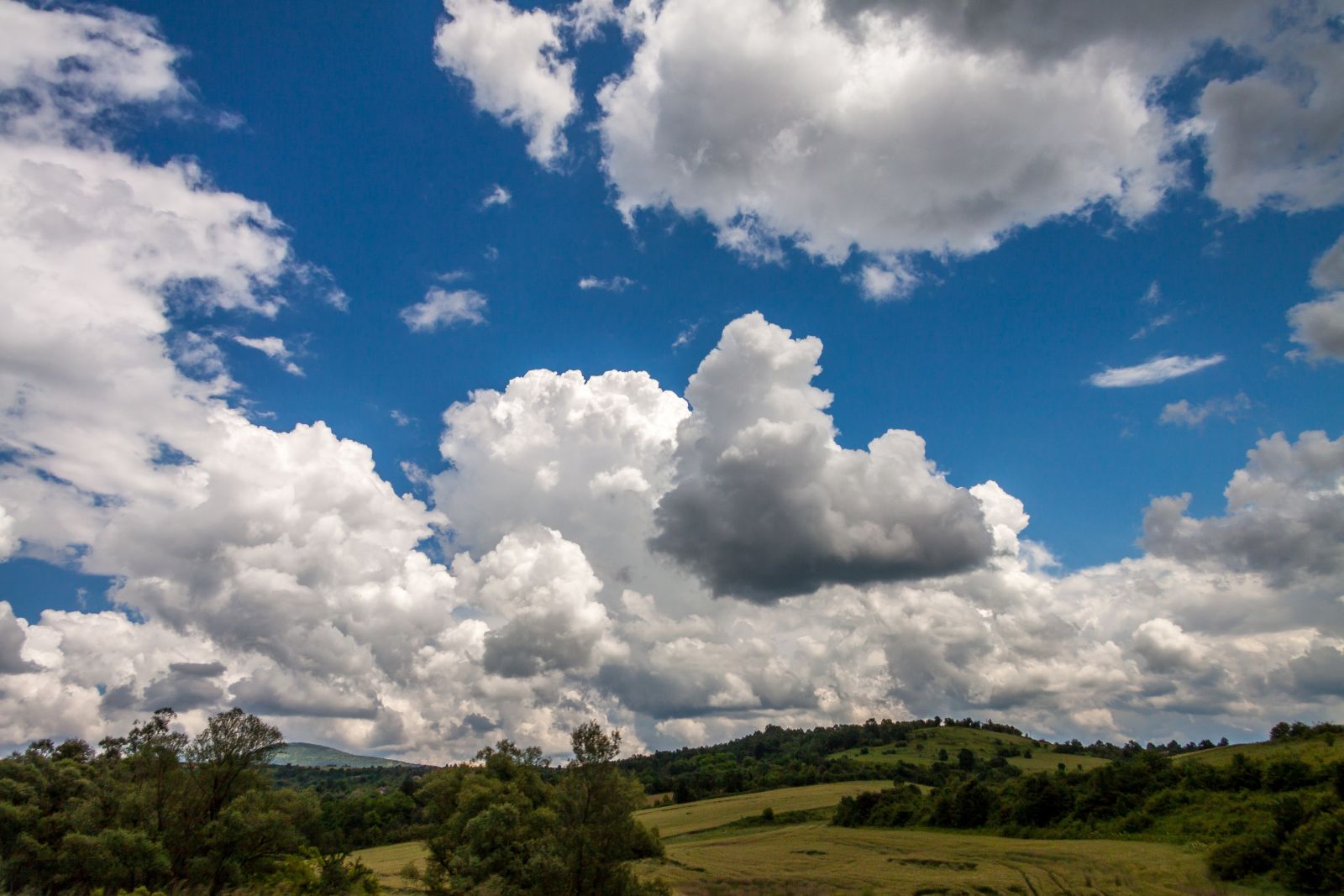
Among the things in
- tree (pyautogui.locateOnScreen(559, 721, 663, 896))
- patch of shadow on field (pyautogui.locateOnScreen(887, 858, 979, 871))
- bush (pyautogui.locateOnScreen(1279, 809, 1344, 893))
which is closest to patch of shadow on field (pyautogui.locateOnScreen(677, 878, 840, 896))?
patch of shadow on field (pyautogui.locateOnScreen(887, 858, 979, 871))

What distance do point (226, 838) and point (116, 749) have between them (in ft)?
51.4

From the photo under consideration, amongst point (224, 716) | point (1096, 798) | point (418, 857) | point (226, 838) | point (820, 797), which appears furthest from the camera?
point (820, 797)

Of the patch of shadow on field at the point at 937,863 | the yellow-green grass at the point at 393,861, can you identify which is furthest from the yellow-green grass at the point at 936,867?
the yellow-green grass at the point at 393,861

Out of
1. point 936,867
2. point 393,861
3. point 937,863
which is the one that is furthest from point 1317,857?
point 393,861

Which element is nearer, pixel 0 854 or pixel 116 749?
pixel 0 854

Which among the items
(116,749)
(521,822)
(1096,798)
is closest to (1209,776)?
(1096,798)

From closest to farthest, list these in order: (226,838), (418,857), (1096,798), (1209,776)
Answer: (226,838) < (1209,776) < (1096,798) < (418,857)

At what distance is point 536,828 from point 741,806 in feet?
253

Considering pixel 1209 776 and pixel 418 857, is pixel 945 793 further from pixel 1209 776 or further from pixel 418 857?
pixel 418 857

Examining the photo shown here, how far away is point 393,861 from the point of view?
356 feet

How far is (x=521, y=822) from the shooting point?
58.8 m

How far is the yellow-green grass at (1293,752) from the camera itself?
5981 cm

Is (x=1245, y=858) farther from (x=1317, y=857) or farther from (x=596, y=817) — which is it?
(x=596, y=817)

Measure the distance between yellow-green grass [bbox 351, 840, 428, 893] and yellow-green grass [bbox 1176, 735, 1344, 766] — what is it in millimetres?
82572
